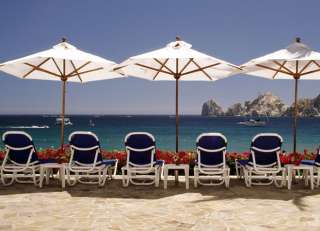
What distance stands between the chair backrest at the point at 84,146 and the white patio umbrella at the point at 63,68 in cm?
138

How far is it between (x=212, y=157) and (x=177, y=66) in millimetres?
2158

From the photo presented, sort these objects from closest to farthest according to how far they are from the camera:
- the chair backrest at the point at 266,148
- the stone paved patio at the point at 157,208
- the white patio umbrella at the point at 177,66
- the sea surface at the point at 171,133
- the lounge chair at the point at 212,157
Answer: the stone paved patio at the point at 157,208
the white patio umbrella at the point at 177,66
the lounge chair at the point at 212,157
the chair backrest at the point at 266,148
the sea surface at the point at 171,133

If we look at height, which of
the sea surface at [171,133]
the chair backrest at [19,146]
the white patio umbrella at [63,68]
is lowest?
the sea surface at [171,133]

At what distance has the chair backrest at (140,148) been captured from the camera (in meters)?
8.06

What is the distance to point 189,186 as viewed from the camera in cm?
845

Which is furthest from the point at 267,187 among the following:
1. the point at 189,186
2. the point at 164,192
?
the point at 164,192

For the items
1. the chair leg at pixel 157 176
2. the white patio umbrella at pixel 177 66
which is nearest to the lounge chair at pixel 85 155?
the chair leg at pixel 157 176

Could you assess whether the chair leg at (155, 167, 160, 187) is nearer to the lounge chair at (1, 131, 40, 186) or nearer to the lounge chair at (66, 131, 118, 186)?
the lounge chair at (66, 131, 118, 186)

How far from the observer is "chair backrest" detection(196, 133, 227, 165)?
804cm

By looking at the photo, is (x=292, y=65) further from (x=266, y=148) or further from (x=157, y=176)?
(x=157, y=176)

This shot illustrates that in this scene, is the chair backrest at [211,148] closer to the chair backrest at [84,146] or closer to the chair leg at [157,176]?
the chair leg at [157,176]

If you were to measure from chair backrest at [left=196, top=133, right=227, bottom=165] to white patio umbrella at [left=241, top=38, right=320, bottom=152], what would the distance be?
1744 millimetres

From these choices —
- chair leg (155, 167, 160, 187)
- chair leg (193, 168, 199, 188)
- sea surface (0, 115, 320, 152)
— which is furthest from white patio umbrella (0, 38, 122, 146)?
sea surface (0, 115, 320, 152)

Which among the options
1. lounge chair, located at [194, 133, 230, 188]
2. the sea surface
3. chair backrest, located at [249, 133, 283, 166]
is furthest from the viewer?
the sea surface
